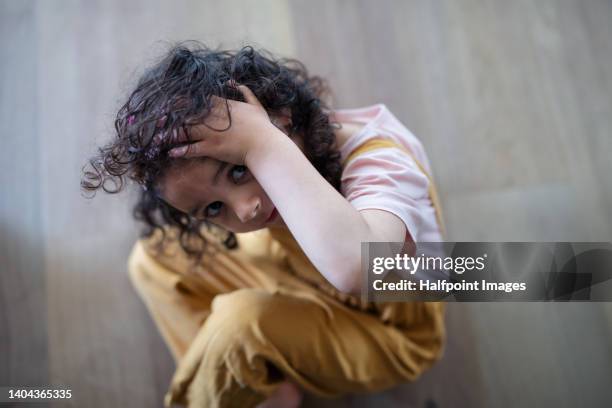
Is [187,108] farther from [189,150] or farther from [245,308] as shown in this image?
[245,308]

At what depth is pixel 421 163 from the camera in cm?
63

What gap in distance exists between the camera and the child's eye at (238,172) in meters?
0.49

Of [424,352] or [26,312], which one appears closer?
[424,352]

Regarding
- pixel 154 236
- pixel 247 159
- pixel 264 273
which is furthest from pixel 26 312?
pixel 247 159

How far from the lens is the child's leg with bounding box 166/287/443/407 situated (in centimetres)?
59

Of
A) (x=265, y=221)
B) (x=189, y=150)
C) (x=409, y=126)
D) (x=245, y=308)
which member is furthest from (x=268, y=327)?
(x=409, y=126)

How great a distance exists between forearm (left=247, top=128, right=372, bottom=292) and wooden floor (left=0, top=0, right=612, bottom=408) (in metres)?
0.40

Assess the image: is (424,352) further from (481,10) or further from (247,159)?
(481,10)

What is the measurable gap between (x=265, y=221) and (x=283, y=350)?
167 millimetres

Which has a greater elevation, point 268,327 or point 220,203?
point 220,203

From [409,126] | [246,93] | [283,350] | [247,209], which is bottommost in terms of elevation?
[283,350]

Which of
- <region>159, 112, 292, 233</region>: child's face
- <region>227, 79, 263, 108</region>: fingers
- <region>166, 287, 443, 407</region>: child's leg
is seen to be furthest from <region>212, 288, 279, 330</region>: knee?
<region>227, 79, 263, 108</region>: fingers

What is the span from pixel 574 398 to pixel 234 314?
55 cm

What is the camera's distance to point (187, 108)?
0.45 metres
